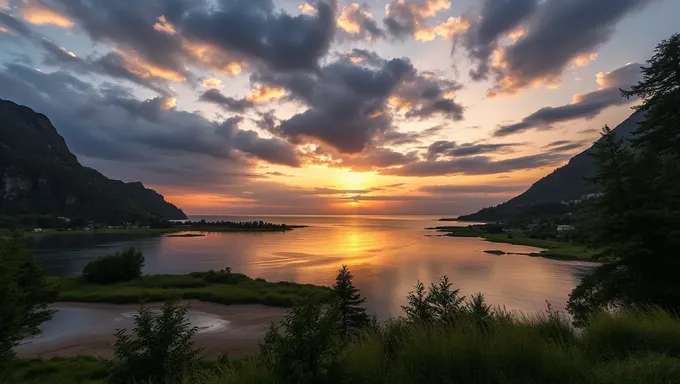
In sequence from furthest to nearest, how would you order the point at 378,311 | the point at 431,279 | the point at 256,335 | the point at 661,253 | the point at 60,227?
1. the point at 60,227
2. the point at 431,279
3. the point at 378,311
4. the point at 256,335
5. the point at 661,253

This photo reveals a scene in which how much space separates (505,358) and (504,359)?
0.03 metres

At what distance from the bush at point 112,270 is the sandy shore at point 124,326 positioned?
990 centimetres

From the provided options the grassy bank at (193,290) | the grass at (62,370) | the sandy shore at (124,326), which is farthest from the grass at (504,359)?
the grassy bank at (193,290)

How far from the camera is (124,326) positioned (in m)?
30.1

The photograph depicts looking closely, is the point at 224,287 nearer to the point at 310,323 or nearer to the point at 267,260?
the point at 267,260

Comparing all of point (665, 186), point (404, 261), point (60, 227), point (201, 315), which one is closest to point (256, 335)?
point (201, 315)

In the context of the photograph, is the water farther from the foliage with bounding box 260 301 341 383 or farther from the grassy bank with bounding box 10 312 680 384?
the foliage with bounding box 260 301 341 383

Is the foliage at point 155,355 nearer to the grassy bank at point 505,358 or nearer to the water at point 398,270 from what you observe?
the grassy bank at point 505,358

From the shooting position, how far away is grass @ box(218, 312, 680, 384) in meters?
5.35

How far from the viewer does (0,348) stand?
9.99 metres

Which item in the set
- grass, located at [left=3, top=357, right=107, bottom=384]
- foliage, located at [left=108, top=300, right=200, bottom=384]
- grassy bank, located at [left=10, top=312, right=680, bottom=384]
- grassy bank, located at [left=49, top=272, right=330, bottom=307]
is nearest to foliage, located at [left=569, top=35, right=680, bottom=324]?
grassy bank, located at [left=10, top=312, right=680, bottom=384]

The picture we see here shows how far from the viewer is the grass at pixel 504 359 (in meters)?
5.35

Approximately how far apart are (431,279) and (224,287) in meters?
27.4

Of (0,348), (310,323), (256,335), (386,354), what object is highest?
(310,323)
